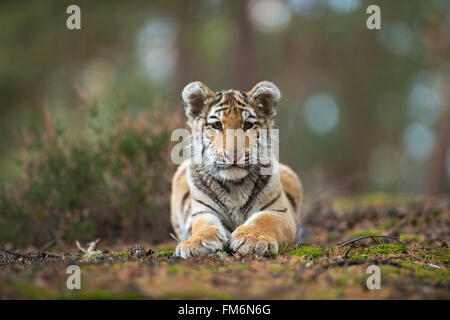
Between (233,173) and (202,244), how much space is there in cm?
107

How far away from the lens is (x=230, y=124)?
5.63 meters

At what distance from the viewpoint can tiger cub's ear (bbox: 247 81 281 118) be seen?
6020mm

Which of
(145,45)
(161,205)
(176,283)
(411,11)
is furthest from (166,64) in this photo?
(176,283)

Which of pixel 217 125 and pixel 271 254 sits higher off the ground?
pixel 217 125

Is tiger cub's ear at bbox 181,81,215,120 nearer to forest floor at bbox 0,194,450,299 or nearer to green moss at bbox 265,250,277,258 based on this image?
A: forest floor at bbox 0,194,450,299

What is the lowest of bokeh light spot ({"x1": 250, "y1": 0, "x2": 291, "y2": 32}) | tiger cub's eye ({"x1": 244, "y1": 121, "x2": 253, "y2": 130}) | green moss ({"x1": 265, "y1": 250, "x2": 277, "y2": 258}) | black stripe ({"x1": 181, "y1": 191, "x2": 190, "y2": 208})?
green moss ({"x1": 265, "y1": 250, "x2": 277, "y2": 258})

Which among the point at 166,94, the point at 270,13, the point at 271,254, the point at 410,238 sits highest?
the point at 270,13

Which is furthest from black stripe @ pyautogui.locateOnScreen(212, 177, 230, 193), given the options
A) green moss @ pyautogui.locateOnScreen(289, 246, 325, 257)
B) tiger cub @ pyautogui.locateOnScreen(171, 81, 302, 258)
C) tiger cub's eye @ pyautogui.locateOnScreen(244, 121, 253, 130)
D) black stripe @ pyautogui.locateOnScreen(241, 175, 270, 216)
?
green moss @ pyautogui.locateOnScreen(289, 246, 325, 257)

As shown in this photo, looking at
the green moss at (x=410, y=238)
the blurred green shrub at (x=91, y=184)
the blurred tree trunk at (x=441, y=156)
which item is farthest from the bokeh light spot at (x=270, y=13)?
the green moss at (x=410, y=238)

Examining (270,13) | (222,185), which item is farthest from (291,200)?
(270,13)

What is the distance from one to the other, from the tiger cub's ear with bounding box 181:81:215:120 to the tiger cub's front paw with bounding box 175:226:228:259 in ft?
6.08

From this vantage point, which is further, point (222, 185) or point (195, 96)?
point (195, 96)

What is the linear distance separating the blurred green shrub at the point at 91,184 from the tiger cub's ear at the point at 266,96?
292 centimetres

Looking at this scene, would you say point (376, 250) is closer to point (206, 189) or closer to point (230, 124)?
point (206, 189)
